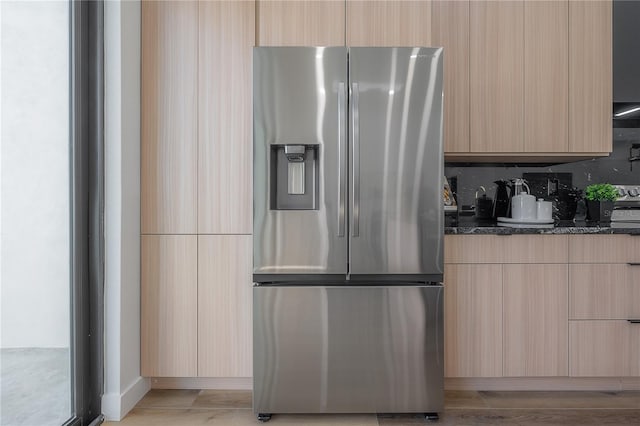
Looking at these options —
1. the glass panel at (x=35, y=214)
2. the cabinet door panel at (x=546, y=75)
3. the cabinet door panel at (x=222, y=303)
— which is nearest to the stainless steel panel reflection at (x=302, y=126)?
the cabinet door panel at (x=222, y=303)

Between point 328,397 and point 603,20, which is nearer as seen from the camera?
point 328,397

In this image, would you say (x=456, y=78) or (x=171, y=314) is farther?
(x=456, y=78)

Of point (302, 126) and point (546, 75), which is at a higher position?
point (546, 75)

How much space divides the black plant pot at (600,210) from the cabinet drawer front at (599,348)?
775mm

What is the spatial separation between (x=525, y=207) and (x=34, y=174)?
2519 mm

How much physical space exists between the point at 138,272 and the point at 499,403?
1981mm

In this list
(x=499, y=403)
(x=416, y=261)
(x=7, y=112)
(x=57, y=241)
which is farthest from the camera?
(x=499, y=403)

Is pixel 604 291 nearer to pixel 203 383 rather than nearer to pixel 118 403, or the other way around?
pixel 203 383

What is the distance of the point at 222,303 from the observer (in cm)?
216

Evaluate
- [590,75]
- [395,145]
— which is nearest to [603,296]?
[590,75]

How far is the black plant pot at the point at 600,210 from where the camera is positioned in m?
2.64

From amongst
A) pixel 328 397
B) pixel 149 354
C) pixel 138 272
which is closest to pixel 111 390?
pixel 149 354

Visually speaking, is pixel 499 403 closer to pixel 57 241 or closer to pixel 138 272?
pixel 138 272

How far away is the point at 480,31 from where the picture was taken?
243 centimetres
